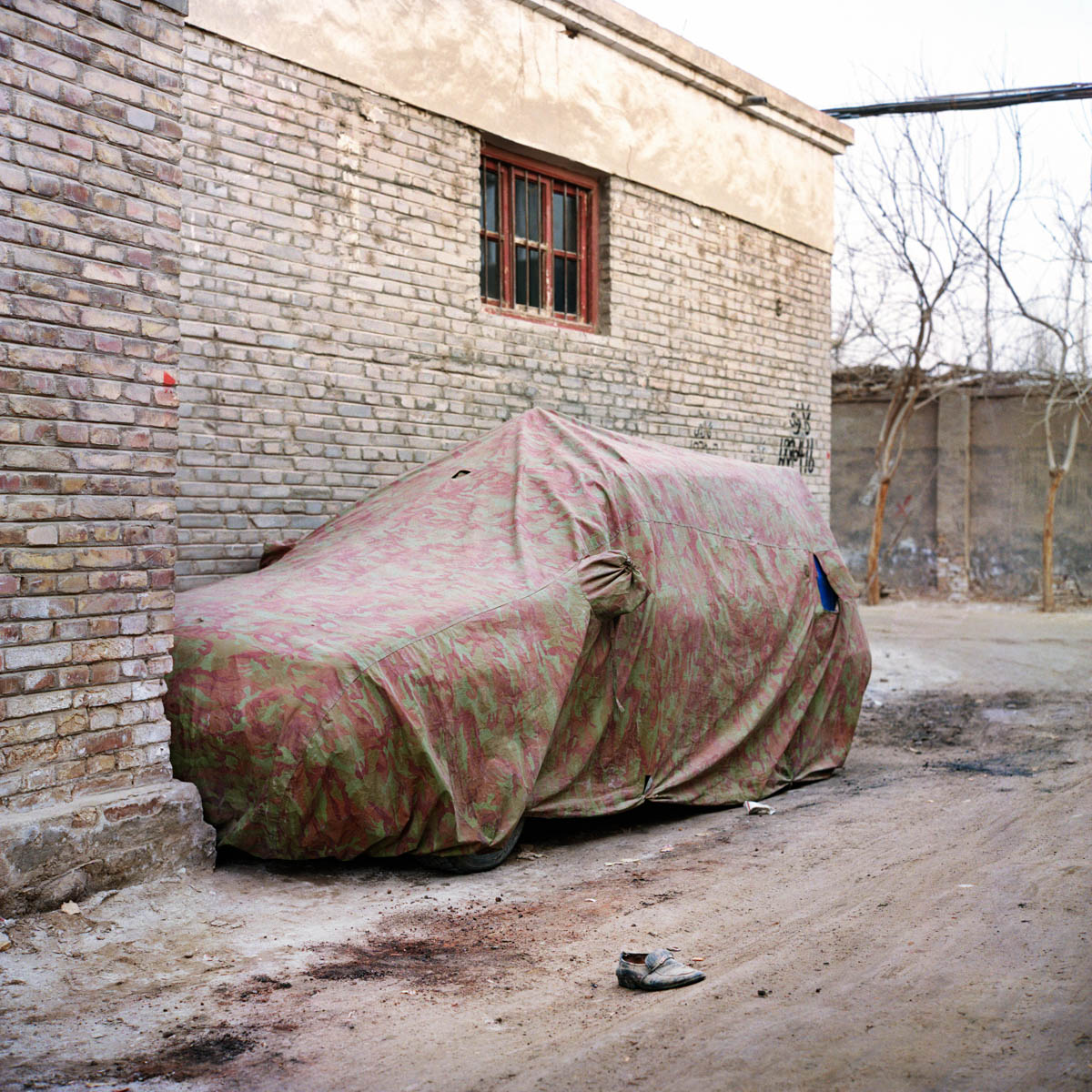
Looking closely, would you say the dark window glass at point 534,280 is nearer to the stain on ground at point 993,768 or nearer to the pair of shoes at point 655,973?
the stain on ground at point 993,768

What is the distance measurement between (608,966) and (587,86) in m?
6.82

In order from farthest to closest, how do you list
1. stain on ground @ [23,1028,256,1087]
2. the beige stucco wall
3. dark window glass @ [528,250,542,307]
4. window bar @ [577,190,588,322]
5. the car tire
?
window bar @ [577,190,588,322] → dark window glass @ [528,250,542,307] → the beige stucco wall → the car tire → stain on ground @ [23,1028,256,1087]

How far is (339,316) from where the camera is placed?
671 centimetres

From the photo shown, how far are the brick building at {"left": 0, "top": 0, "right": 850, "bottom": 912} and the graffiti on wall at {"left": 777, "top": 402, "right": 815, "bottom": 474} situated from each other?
35 mm

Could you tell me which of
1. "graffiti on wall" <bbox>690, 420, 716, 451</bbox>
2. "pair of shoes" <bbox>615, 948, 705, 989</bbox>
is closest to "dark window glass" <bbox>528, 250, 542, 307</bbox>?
"graffiti on wall" <bbox>690, 420, 716, 451</bbox>

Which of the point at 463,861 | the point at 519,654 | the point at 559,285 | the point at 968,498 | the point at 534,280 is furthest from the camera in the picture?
the point at 968,498

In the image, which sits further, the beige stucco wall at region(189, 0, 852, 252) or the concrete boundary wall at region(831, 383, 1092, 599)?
the concrete boundary wall at region(831, 383, 1092, 599)

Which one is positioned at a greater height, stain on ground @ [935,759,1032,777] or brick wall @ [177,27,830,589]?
brick wall @ [177,27,830,589]

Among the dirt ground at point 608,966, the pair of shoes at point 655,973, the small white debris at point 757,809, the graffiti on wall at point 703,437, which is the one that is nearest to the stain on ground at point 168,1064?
the dirt ground at point 608,966

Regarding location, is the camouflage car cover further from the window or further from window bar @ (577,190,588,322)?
window bar @ (577,190,588,322)

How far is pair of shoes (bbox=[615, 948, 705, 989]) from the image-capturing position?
3188 mm

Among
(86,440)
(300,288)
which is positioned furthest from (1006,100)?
(86,440)

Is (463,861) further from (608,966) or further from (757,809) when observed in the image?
(757,809)

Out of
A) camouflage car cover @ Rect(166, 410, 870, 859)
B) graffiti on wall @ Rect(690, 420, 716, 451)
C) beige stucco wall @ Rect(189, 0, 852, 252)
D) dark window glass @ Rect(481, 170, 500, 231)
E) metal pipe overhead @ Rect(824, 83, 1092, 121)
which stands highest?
metal pipe overhead @ Rect(824, 83, 1092, 121)
